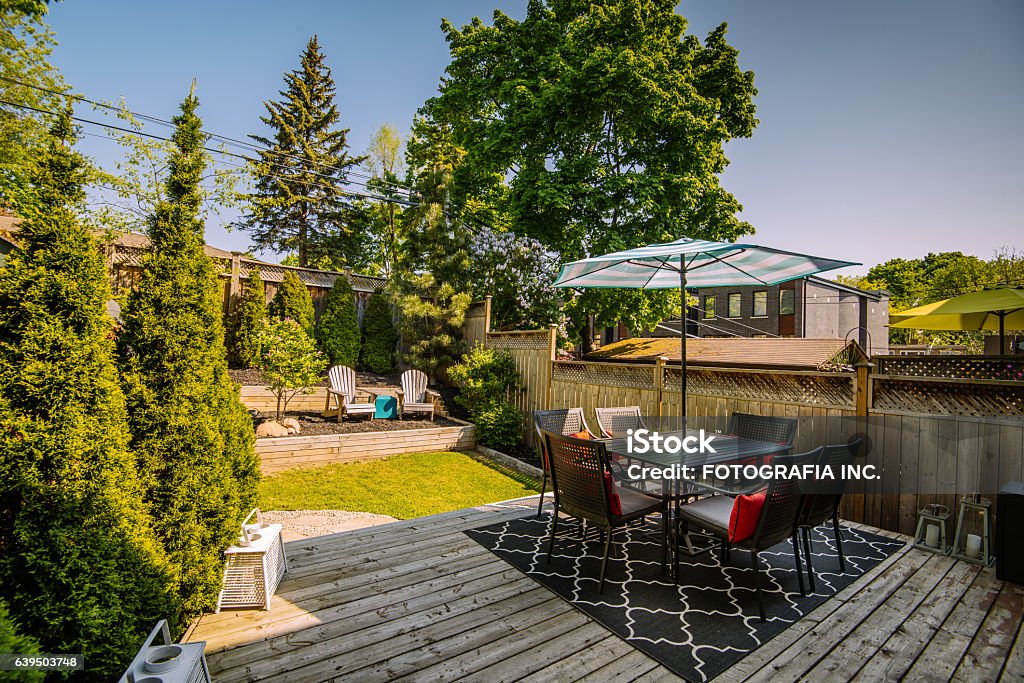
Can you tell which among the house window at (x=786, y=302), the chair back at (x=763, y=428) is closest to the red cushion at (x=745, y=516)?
the chair back at (x=763, y=428)

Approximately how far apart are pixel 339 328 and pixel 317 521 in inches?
271

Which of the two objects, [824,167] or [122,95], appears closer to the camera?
[824,167]

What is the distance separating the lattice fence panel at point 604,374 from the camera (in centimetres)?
572

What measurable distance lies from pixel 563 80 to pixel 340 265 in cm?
1730

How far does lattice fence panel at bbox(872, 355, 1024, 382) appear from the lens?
3.47 m

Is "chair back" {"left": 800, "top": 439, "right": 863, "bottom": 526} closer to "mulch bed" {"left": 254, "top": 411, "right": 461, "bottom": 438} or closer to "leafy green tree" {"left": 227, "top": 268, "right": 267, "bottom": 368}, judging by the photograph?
"mulch bed" {"left": 254, "top": 411, "right": 461, "bottom": 438}

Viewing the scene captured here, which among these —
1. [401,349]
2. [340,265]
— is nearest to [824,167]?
[401,349]

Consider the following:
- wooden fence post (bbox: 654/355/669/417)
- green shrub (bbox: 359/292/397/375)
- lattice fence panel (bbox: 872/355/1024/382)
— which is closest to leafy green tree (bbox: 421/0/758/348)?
wooden fence post (bbox: 654/355/669/417)

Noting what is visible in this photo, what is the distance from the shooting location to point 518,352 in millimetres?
7711

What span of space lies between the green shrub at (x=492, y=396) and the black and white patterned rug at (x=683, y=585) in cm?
313

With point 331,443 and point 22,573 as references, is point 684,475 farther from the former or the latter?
point 331,443

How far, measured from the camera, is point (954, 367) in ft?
12.2

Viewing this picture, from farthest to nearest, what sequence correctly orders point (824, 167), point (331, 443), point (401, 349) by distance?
1. point (401, 349)
2. point (824, 167)
3. point (331, 443)

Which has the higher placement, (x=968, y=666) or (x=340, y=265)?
(x=340, y=265)
